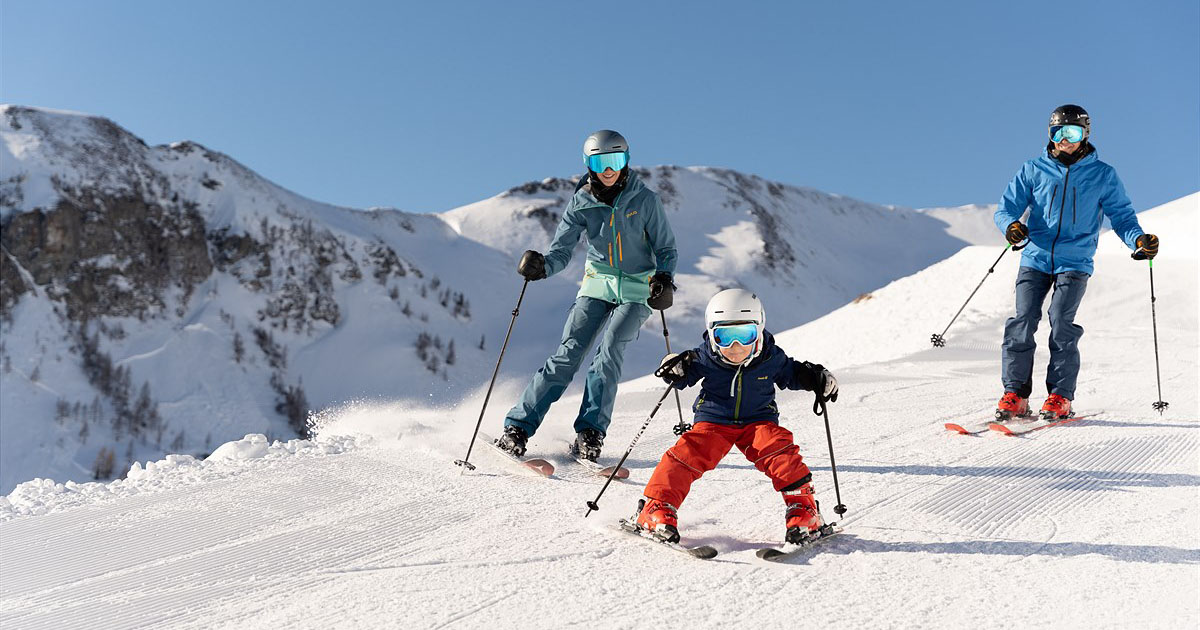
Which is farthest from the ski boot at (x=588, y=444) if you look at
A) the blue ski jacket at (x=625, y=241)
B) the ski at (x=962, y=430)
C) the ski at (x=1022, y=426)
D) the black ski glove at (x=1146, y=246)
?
the black ski glove at (x=1146, y=246)

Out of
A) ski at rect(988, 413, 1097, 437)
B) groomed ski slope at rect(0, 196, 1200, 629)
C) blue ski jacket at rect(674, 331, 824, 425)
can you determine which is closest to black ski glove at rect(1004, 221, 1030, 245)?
ski at rect(988, 413, 1097, 437)

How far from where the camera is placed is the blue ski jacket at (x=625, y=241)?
4.79m

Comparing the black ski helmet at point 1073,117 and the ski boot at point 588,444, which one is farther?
the black ski helmet at point 1073,117

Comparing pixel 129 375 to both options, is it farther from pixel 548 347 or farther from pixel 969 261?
pixel 969 261

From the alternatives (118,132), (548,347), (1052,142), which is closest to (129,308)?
(118,132)

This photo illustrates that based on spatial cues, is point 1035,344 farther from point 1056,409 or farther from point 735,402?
point 735,402

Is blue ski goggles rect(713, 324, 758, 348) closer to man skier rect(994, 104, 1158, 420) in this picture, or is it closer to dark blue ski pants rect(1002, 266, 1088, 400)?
man skier rect(994, 104, 1158, 420)

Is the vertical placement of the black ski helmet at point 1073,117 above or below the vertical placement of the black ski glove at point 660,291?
above

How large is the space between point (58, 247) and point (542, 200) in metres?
34.0

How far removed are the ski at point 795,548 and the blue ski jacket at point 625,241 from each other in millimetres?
2044

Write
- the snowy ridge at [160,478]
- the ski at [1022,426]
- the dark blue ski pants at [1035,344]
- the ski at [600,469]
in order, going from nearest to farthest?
the snowy ridge at [160,478] → the ski at [600,469] → the ski at [1022,426] → the dark blue ski pants at [1035,344]

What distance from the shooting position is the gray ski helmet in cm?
466

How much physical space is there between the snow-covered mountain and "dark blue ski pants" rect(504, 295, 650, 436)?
22.8m

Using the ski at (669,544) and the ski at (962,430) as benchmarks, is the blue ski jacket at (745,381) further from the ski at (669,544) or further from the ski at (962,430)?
the ski at (962,430)
